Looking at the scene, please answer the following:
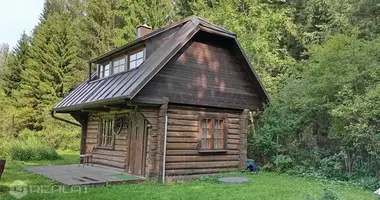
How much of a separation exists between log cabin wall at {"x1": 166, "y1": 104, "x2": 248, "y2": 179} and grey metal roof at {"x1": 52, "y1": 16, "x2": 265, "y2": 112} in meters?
1.45

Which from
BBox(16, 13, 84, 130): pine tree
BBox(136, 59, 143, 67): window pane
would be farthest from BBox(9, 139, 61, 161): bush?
BBox(16, 13, 84, 130): pine tree

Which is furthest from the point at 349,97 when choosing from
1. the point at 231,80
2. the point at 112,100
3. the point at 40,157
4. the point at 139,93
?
the point at 40,157

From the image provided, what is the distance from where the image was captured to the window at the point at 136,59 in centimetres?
1044

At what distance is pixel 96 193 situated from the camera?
6961mm

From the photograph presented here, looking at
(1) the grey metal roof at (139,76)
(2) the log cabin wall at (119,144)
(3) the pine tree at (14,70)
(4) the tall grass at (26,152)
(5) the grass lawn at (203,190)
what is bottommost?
(5) the grass lawn at (203,190)

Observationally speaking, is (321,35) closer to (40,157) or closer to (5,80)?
(40,157)

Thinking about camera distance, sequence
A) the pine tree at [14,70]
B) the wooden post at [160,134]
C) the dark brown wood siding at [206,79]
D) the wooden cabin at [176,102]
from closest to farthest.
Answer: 1. the wooden post at [160,134]
2. the wooden cabin at [176,102]
3. the dark brown wood siding at [206,79]
4. the pine tree at [14,70]

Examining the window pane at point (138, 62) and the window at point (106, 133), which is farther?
the window at point (106, 133)

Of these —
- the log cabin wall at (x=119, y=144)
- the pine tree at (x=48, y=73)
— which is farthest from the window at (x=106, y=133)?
the pine tree at (x=48, y=73)

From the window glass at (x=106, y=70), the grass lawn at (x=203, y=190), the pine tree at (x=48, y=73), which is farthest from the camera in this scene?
the pine tree at (x=48, y=73)

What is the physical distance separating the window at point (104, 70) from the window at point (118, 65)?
498 mm

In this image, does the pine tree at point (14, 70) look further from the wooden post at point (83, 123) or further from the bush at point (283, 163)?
the bush at point (283, 163)

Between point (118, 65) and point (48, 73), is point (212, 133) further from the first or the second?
point (48, 73)

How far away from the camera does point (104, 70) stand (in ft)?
42.1
